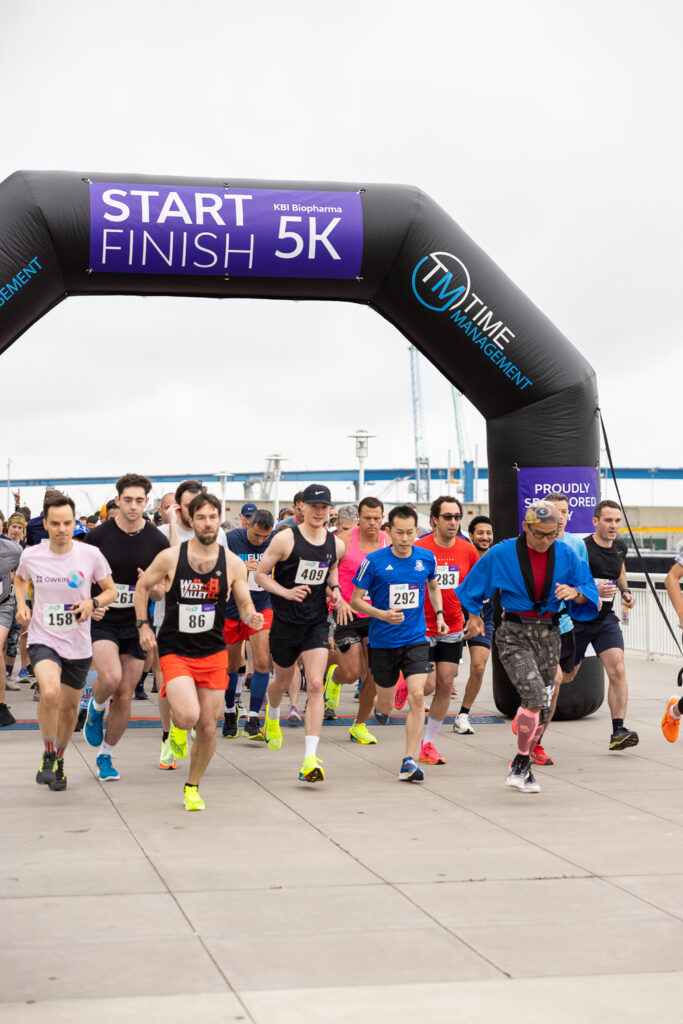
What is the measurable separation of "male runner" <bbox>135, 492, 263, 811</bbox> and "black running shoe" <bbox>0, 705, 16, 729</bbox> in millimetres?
3628

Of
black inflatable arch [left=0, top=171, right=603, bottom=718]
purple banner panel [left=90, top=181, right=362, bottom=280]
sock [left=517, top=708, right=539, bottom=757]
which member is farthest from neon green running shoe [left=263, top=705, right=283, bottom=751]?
purple banner panel [left=90, top=181, right=362, bottom=280]

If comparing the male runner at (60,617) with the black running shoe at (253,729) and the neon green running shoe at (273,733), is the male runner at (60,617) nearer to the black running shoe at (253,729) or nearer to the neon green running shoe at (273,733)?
the neon green running shoe at (273,733)

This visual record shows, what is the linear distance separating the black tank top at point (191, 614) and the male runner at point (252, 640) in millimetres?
2351

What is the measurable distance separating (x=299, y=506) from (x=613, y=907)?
6.55 meters

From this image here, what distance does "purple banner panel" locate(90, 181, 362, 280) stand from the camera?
9656mm

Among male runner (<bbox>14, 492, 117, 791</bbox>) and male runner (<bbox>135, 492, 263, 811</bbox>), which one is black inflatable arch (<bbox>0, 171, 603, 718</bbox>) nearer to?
male runner (<bbox>14, 492, 117, 791</bbox>)

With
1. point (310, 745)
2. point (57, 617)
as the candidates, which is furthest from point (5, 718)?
point (310, 745)

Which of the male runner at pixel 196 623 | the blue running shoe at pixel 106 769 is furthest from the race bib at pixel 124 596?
the blue running shoe at pixel 106 769

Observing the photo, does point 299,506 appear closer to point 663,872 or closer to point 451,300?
point 451,300

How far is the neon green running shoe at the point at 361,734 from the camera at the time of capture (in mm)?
9719

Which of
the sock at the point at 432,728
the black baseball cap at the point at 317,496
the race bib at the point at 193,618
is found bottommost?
the sock at the point at 432,728

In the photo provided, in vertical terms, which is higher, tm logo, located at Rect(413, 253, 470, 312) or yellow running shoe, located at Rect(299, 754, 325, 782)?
tm logo, located at Rect(413, 253, 470, 312)

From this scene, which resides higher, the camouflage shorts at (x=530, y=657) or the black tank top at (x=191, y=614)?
the black tank top at (x=191, y=614)

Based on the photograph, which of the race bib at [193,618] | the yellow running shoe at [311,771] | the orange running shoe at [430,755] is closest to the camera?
the race bib at [193,618]
